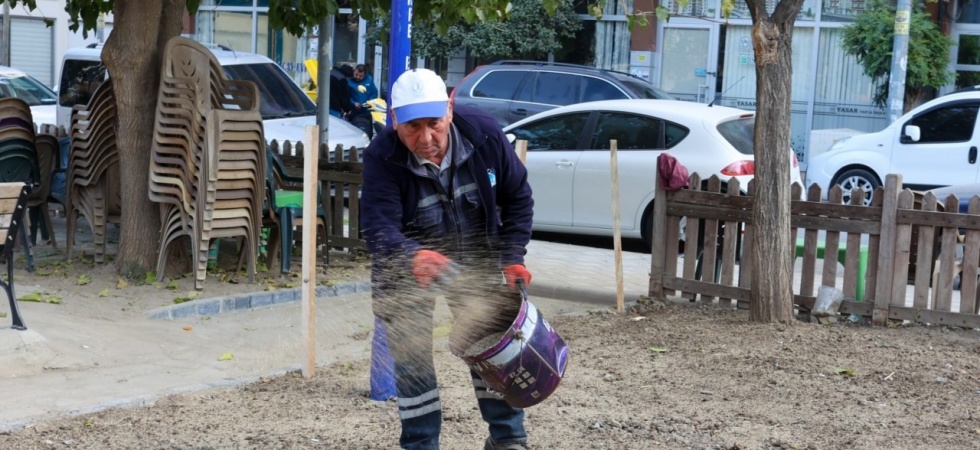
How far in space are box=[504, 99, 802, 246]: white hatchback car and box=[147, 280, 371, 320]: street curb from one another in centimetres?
353

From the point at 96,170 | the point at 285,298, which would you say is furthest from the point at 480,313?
the point at 96,170

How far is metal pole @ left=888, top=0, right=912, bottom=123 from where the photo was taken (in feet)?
60.2

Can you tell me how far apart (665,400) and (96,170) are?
540 cm

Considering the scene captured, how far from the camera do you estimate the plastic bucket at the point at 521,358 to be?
168 inches

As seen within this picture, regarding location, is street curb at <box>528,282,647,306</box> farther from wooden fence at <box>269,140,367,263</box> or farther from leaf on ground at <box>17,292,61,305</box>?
leaf on ground at <box>17,292,61,305</box>

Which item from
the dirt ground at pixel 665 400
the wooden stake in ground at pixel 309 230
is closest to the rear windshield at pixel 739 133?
the dirt ground at pixel 665 400

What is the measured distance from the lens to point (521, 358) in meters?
4.30

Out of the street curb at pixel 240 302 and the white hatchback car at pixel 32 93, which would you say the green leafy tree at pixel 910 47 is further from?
the street curb at pixel 240 302

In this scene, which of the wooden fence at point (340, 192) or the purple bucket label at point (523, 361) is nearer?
the purple bucket label at point (523, 361)

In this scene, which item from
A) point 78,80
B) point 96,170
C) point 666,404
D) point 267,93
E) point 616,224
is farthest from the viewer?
point 78,80

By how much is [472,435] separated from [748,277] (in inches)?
145

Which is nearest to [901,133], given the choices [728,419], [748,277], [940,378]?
A: [748,277]

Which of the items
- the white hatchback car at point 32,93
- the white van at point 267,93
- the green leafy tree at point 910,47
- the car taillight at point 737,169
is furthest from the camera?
the green leafy tree at point 910,47

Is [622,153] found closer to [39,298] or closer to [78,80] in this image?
[39,298]
